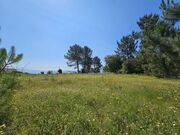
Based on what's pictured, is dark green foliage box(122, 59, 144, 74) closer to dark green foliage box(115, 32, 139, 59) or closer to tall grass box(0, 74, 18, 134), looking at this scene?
dark green foliage box(115, 32, 139, 59)

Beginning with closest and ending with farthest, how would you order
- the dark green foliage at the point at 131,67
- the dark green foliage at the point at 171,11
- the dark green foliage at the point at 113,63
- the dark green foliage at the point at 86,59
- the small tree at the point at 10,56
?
the small tree at the point at 10,56 < the dark green foliage at the point at 171,11 < the dark green foliage at the point at 131,67 < the dark green foliage at the point at 113,63 < the dark green foliage at the point at 86,59

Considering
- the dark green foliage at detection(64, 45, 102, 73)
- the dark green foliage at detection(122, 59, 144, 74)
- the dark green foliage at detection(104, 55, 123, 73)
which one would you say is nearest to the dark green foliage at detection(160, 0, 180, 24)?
the dark green foliage at detection(122, 59, 144, 74)

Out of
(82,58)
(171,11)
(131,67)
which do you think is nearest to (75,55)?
(82,58)

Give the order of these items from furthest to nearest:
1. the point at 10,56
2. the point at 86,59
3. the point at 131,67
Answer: the point at 86,59 → the point at 131,67 → the point at 10,56

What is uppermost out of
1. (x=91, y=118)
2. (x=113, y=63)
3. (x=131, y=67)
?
(x=113, y=63)

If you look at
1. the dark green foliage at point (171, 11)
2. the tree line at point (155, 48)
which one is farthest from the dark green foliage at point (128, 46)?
the dark green foliage at point (171, 11)

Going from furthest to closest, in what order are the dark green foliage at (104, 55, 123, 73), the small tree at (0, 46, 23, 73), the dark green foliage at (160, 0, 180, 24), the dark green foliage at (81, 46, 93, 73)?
the dark green foliage at (81, 46, 93, 73) → the dark green foliage at (104, 55, 123, 73) → the dark green foliage at (160, 0, 180, 24) → the small tree at (0, 46, 23, 73)

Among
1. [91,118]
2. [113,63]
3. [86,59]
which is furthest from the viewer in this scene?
[86,59]

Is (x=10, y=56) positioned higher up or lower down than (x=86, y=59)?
lower down

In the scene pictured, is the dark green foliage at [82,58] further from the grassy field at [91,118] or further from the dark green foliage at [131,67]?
the grassy field at [91,118]

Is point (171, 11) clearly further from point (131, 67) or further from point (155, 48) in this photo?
point (131, 67)

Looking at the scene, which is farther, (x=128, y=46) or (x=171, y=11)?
(x=128, y=46)

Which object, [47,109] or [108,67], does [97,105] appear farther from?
[108,67]

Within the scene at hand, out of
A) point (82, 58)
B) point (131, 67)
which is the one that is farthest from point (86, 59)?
point (131, 67)
